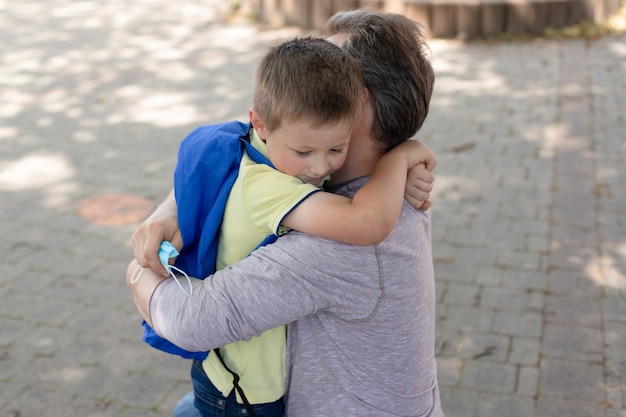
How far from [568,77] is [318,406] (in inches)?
291

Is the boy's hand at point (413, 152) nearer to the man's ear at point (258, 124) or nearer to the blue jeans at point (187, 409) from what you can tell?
the man's ear at point (258, 124)

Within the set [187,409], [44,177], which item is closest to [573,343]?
[187,409]

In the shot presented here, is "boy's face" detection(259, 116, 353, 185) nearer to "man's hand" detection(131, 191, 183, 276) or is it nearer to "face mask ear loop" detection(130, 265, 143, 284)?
"man's hand" detection(131, 191, 183, 276)

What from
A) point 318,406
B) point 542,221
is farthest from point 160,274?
point 542,221

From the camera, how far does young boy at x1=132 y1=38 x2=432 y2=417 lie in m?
1.74

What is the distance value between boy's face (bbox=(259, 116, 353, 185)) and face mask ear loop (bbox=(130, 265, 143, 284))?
1.52 feet

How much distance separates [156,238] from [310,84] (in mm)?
571

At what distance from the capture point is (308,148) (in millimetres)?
1818

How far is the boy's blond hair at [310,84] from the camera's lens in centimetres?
173

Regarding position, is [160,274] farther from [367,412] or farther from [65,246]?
[65,246]

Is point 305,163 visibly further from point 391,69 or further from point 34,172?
point 34,172

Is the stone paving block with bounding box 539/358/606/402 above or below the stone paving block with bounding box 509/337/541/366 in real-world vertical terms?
above

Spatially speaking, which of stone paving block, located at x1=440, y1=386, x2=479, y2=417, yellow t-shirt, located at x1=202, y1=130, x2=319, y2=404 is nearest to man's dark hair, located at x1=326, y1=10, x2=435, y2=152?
yellow t-shirt, located at x1=202, y1=130, x2=319, y2=404

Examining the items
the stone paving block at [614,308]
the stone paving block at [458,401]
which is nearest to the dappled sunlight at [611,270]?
the stone paving block at [614,308]
